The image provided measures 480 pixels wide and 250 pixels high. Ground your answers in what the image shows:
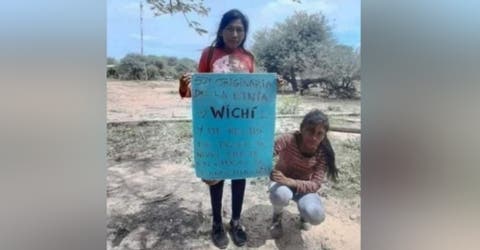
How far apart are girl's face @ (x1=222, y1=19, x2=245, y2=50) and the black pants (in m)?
0.34

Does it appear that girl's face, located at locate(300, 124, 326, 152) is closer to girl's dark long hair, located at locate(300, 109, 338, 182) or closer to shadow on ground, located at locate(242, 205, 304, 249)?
girl's dark long hair, located at locate(300, 109, 338, 182)

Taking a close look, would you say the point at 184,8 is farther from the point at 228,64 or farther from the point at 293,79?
the point at 293,79

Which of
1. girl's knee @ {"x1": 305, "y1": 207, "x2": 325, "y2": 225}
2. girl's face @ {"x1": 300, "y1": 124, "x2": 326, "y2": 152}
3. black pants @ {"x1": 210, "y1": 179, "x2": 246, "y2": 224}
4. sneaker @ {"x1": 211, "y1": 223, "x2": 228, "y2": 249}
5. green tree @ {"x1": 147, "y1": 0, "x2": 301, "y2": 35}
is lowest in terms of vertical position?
sneaker @ {"x1": 211, "y1": 223, "x2": 228, "y2": 249}

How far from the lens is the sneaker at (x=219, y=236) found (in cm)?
88

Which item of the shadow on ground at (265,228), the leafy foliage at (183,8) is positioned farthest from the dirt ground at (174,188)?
the leafy foliage at (183,8)

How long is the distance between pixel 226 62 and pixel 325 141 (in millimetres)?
327

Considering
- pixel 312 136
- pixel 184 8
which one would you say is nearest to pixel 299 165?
pixel 312 136

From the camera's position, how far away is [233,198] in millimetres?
898

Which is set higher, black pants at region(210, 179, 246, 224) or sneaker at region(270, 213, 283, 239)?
black pants at region(210, 179, 246, 224)

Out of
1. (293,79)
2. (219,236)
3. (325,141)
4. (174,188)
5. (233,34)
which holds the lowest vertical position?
(219,236)

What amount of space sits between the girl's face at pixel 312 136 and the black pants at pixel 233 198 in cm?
19

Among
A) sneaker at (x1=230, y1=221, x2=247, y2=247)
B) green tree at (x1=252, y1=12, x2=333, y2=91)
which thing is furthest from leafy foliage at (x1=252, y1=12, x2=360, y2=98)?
sneaker at (x1=230, y1=221, x2=247, y2=247)

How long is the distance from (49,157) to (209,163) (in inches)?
14.1

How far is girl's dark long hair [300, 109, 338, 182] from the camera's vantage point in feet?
3.02
